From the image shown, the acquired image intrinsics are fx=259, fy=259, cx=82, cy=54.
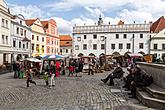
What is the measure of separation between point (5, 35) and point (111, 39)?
29.6 m

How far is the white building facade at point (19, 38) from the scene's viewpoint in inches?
1800

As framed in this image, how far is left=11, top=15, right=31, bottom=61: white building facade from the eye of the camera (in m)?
45.7

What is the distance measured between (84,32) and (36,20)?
12.3m

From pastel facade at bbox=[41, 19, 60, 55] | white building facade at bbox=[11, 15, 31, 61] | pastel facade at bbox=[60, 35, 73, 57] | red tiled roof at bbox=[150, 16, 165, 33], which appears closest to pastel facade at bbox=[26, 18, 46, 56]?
pastel facade at bbox=[41, 19, 60, 55]

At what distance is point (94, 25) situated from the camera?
65062mm

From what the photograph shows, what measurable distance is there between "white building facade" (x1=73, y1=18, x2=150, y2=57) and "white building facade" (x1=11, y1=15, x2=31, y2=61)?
15717 millimetres

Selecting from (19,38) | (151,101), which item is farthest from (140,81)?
(19,38)

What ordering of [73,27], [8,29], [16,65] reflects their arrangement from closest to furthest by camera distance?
1. [16,65]
2. [8,29]
3. [73,27]

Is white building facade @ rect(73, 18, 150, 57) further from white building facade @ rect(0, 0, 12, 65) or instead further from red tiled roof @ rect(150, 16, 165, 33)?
white building facade @ rect(0, 0, 12, 65)

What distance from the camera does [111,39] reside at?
6344 cm

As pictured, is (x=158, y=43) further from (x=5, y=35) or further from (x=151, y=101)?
(x=151, y=101)

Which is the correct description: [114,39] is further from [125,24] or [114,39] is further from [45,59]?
[45,59]

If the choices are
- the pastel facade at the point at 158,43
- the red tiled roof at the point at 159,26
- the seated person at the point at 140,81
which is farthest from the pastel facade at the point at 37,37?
the seated person at the point at 140,81

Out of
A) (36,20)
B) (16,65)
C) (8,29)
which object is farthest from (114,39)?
(16,65)
